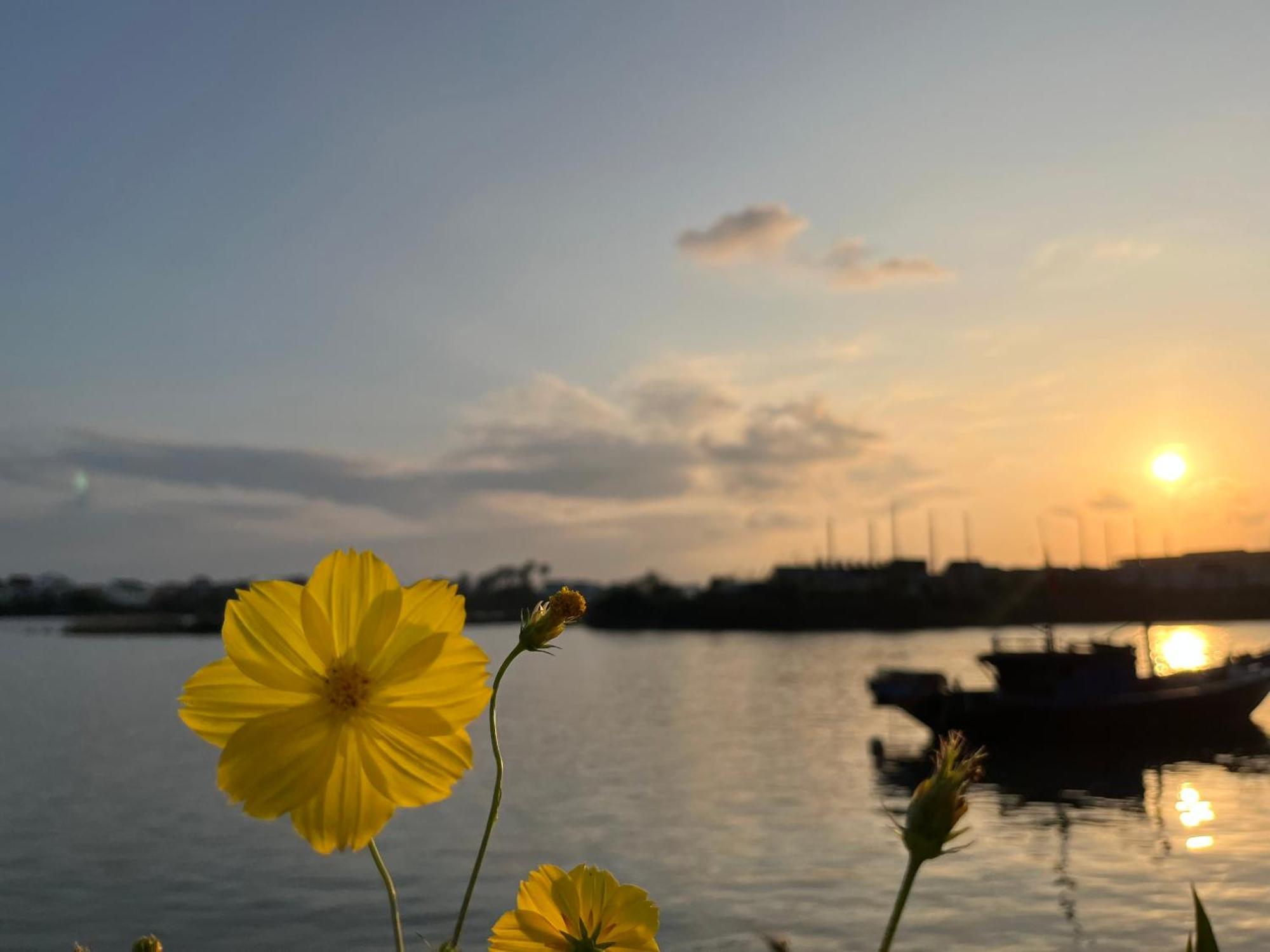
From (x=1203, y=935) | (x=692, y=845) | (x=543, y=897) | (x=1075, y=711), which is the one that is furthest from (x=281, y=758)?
(x=1075, y=711)

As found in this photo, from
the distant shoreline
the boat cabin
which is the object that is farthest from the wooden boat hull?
Result: the distant shoreline

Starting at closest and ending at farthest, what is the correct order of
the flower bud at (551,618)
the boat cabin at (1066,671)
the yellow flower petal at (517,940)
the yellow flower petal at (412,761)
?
1. the yellow flower petal at (412,761)
2. the yellow flower petal at (517,940)
3. the flower bud at (551,618)
4. the boat cabin at (1066,671)

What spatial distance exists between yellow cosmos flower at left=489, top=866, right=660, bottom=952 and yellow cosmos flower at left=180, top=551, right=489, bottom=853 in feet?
0.61

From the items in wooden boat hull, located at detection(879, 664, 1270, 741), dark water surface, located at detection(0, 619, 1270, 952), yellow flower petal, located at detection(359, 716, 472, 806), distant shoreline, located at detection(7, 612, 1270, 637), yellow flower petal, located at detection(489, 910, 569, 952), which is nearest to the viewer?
yellow flower petal, located at detection(359, 716, 472, 806)

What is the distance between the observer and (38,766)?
33.8 metres

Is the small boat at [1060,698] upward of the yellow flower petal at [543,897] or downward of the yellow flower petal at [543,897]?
downward

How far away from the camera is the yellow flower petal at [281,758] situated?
72 cm

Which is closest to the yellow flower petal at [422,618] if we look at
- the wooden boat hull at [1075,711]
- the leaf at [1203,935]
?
the leaf at [1203,935]

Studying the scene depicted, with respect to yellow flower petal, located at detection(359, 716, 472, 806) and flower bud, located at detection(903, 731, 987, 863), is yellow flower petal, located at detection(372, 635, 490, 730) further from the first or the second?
flower bud, located at detection(903, 731, 987, 863)

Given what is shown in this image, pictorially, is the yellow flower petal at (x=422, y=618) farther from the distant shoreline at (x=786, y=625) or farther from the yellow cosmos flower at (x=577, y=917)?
the distant shoreline at (x=786, y=625)

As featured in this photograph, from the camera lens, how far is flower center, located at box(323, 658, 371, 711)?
781 millimetres

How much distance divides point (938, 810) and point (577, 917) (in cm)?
31

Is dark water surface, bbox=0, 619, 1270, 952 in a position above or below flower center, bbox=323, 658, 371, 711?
below

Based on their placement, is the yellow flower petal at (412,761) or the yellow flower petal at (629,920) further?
the yellow flower petal at (629,920)
